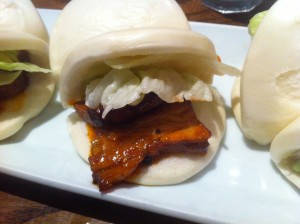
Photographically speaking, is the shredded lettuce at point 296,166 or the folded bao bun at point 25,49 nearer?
the shredded lettuce at point 296,166

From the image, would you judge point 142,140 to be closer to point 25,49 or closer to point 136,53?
point 136,53

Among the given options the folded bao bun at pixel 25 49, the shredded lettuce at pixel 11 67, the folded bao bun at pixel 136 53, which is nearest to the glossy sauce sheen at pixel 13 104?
the folded bao bun at pixel 25 49

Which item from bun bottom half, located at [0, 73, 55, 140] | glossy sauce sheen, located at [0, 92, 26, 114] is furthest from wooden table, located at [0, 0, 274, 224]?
glossy sauce sheen, located at [0, 92, 26, 114]

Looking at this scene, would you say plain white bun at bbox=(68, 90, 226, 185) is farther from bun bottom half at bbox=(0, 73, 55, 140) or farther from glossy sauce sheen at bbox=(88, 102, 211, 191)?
bun bottom half at bbox=(0, 73, 55, 140)

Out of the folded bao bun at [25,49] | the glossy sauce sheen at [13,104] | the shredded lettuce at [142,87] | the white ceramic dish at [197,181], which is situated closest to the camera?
the white ceramic dish at [197,181]

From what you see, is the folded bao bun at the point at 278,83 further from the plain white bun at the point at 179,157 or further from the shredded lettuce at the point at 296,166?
the plain white bun at the point at 179,157

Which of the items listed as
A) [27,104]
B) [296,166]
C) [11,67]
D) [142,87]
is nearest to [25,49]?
[11,67]
